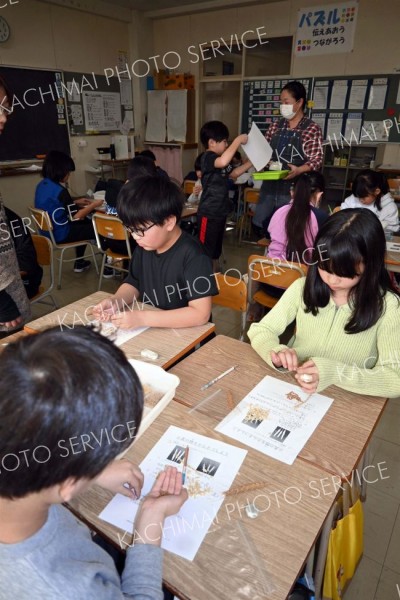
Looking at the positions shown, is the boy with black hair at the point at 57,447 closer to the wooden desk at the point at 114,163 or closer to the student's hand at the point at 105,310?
the student's hand at the point at 105,310

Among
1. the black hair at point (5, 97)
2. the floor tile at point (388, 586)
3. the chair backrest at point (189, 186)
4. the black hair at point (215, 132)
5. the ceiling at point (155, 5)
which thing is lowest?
the floor tile at point (388, 586)

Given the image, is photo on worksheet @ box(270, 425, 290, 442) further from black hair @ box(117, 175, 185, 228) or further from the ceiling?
the ceiling

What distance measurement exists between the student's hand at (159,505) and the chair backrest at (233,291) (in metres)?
1.15

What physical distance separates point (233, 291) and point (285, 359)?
787mm

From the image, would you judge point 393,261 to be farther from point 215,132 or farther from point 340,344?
point 215,132

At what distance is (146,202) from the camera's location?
Result: 4.63 ft

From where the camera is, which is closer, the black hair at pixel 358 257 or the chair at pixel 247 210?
the black hair at pixel 358 257

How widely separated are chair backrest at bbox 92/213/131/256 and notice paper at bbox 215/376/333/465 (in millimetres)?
2351

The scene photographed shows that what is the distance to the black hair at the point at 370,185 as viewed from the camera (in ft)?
10.6

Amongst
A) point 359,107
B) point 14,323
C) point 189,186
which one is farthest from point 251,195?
point 14,323

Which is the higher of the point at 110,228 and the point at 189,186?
the point at 189,186

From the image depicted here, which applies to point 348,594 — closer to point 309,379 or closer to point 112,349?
point 309,379

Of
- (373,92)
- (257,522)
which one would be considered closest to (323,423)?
(257,522)

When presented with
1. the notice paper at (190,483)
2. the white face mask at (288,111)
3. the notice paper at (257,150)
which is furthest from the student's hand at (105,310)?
the white face mask at (288,111)
